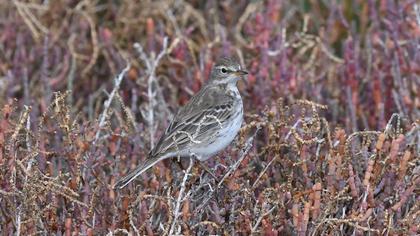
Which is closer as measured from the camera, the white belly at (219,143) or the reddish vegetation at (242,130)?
the reddish vegetation at (242,130)

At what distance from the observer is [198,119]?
5.26 meters

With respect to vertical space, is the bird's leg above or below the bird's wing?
below

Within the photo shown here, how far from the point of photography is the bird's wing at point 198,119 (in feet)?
16.4

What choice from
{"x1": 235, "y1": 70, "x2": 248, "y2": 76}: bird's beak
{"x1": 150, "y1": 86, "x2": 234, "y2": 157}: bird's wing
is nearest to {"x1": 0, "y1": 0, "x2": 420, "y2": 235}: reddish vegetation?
{"x1": 150, "y1": 86, "x2": 234, "y2": 157}: bird's wing

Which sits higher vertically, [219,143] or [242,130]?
[242,130]

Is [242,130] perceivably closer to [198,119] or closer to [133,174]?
[198,119]

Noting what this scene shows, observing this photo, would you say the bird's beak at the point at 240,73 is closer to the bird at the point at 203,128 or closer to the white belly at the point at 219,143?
the bird at the point at 203,128

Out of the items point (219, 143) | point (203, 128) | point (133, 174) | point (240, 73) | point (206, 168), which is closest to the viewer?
point (133, 174)

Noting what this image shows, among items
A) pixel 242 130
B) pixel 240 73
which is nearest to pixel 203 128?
pixel 242 130

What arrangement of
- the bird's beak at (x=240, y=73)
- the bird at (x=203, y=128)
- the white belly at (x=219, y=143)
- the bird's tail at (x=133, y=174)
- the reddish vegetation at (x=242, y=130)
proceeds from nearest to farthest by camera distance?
1. the reddish vegetation at (x=242, y=130)
2. the bird's tail at (x=133, y=174)
3. the bird at (x=203, y=128)
4. the white belly at (x=219, y=143)
5. the bird's beak at (x=240, y=73)

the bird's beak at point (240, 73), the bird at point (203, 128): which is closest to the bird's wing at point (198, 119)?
the bird at point (203, 128)

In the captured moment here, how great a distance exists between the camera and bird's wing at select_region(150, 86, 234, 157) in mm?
4996

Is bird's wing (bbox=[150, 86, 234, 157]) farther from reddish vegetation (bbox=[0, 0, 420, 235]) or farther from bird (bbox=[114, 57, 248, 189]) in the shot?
reddish vegetation (bbox=[0, 0, 420, 235])

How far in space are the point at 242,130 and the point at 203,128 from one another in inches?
13.6
